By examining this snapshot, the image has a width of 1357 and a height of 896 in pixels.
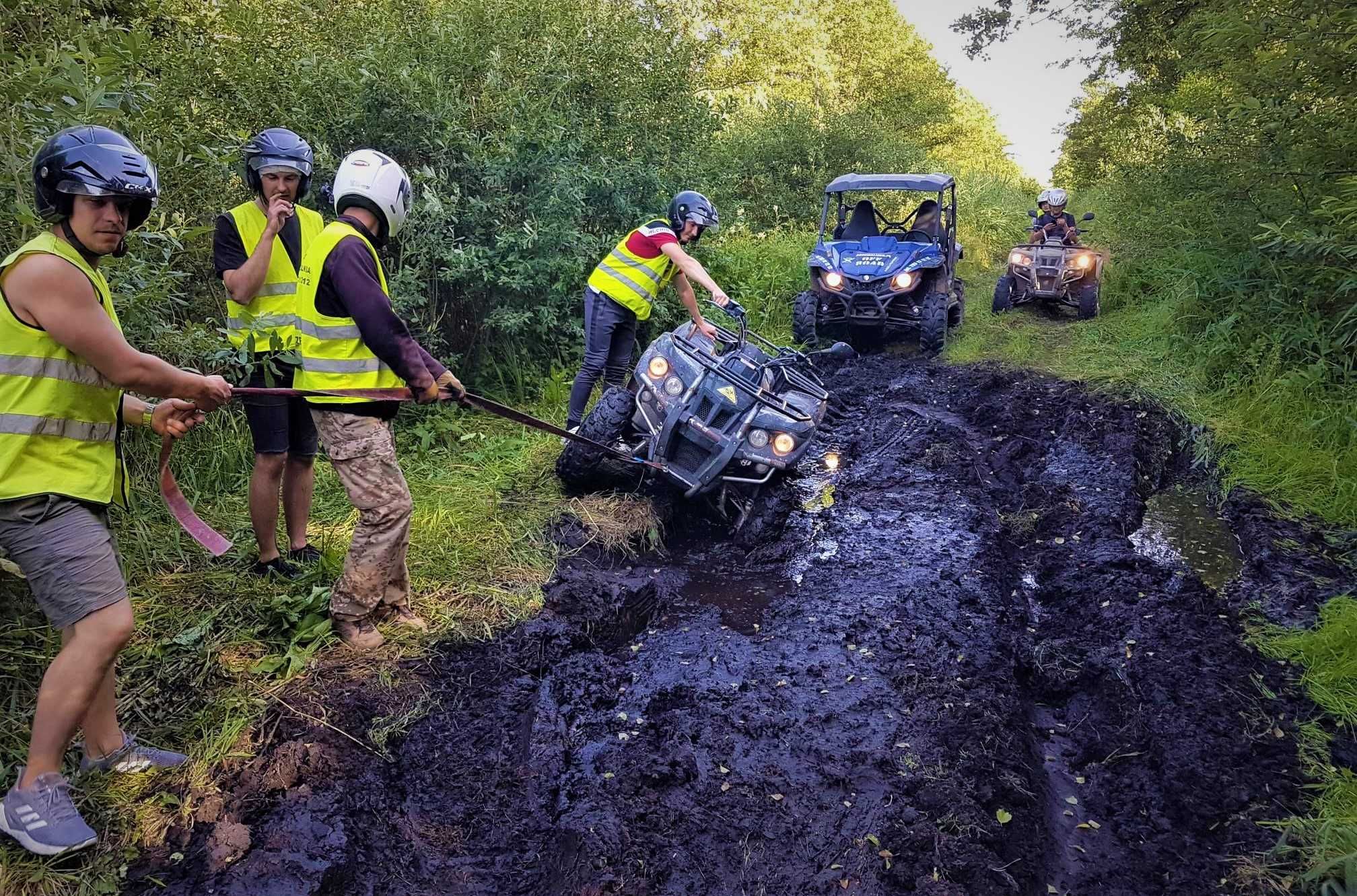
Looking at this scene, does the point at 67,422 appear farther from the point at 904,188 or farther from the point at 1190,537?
the point at 904,188

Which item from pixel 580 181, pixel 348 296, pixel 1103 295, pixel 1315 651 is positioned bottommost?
pixel 1103 295

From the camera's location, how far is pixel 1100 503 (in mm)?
5652

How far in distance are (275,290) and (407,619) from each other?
1.53m

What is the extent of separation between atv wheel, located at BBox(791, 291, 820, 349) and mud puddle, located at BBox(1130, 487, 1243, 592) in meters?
4.17

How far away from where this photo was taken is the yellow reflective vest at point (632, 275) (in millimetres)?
5512

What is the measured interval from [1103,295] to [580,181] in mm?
7754

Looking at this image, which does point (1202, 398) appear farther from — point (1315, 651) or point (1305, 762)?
point (1305, 762)

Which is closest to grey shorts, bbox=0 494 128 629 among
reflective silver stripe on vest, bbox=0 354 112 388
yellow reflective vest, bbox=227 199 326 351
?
reflective silver stripe on vest, bbox=0 354 112 388

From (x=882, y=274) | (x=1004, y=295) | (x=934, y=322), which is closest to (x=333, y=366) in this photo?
(x=882, y=274)

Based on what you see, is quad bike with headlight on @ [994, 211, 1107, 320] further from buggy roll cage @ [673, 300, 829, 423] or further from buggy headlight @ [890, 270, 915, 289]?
buggy roll cage @ [673, 300, 829, 423]

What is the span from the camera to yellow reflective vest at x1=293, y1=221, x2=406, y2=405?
10.8ft

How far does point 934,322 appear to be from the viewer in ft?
30.3

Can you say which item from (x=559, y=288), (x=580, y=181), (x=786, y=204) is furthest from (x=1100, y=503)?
(x=786, y=204)

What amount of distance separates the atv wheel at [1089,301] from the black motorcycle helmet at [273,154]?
9.56m
